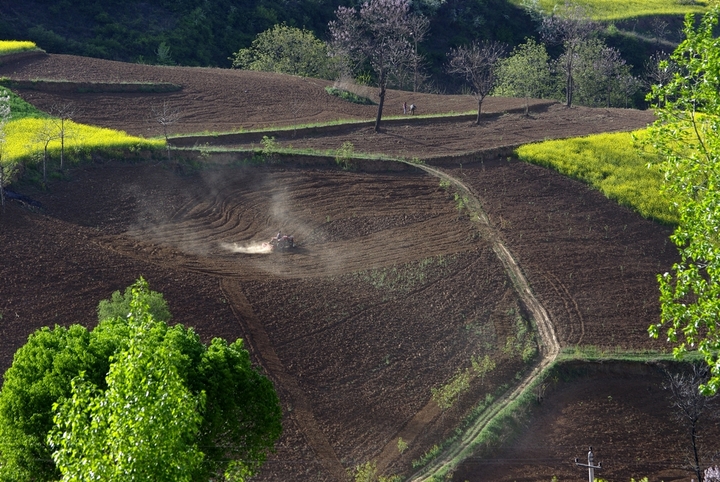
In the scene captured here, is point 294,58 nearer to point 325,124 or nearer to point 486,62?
point 486,62

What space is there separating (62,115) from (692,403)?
110 feet

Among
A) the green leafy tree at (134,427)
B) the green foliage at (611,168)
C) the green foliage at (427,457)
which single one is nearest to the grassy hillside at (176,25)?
the green foliage at (611,168)

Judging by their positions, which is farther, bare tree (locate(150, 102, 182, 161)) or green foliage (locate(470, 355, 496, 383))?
bare tree (locate(150, 102, 182, 161))

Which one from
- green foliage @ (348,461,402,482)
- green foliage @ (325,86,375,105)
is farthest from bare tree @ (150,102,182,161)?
green foliage @ (348,461,402,482)

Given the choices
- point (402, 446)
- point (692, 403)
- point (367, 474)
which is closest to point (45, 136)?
point (402, 446)

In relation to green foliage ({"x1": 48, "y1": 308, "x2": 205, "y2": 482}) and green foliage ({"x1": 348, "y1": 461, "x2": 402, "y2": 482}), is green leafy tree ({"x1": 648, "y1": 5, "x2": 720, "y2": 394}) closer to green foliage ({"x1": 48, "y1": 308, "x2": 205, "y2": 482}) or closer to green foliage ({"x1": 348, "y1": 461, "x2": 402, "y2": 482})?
green foliage ({"x1": 48, "y1": 308, "x2": 205, "y2": 482})

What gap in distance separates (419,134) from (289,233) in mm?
15683

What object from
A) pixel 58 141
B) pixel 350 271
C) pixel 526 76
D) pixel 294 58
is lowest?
pixel 350 271

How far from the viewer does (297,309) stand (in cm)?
3309

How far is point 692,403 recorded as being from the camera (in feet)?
85.5

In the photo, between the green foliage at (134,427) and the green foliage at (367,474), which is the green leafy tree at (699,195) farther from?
the green foliage at (367,474)

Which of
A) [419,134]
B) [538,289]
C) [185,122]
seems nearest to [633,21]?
[419,134]

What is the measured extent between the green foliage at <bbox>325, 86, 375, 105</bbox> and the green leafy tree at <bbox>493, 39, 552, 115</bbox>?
13992 millimetres

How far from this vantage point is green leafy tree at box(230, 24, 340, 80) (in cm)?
6981
